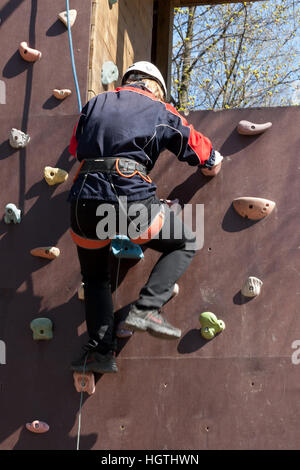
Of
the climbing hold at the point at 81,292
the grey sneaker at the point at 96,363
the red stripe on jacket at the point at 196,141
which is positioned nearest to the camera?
the red stripe on jacket at the point at 196,141

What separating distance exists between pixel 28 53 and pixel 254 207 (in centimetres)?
183

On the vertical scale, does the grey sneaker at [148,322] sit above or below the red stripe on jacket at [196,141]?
below

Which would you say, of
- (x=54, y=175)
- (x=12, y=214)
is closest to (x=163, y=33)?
(x=54, y=175)

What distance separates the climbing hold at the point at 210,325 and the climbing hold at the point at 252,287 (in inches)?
8.9

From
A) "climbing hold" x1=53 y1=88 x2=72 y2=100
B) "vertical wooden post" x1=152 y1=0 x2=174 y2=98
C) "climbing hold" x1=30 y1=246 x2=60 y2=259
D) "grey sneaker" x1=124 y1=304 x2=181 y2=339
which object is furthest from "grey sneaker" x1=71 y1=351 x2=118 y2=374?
"vertical wooden post" x1=152 y1=0 x2=174 y2=98

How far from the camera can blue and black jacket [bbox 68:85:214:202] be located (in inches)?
128

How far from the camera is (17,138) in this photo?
409cm

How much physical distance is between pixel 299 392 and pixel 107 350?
1082mm

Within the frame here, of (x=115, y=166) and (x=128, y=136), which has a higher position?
(x=128, y=136)

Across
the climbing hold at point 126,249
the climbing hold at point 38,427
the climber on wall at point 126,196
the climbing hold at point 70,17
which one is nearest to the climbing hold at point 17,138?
the climber on wall at point 126,196

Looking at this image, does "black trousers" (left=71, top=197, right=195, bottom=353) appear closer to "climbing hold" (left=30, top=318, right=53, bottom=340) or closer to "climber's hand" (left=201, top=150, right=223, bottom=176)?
"climbing hold" (left=30, top=318, right=53, bottom=340)

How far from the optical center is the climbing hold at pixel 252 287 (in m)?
3.64

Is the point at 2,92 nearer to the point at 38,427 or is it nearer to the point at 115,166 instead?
the point at 115,166

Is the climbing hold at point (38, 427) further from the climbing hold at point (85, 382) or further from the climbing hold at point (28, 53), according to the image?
the climbing hold at point (28, 53)
